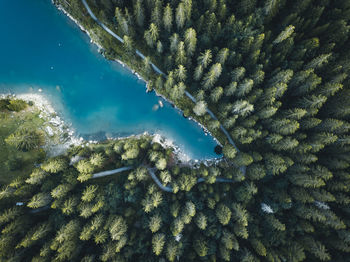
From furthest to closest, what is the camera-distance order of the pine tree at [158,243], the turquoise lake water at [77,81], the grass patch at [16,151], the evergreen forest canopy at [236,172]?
1. the turquoise lake water at [77,81]
2. the grass patch at [16,151]
3. the evergreen forest canopy at [236,172]
4. the pine tree at [158,243]

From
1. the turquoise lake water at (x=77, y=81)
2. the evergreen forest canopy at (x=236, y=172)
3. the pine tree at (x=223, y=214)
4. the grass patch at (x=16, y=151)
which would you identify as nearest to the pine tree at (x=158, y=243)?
the evergreen forest canopy at (x=236, y=172)

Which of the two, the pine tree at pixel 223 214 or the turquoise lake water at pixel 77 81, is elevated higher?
the turquoise lake water at pixel 77 81

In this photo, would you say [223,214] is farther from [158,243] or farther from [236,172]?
[158,243]

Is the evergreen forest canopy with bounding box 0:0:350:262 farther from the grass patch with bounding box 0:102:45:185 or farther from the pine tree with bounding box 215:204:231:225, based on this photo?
the grass patch with bounding box 0:102:45:185

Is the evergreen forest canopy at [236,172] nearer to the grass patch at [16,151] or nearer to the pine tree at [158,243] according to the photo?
the pine tree at [158,243]

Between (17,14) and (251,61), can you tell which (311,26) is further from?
(17,14)

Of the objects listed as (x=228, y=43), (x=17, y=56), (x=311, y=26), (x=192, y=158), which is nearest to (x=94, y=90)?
(x=17, y=56)

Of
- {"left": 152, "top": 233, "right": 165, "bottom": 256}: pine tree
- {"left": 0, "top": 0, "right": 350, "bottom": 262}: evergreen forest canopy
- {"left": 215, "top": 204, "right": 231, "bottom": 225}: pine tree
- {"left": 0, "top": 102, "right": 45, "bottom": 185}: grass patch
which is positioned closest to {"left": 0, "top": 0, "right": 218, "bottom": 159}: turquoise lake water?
{"left": 0, "top": 102, "right": 45, "bottom": 185}: grass patch
